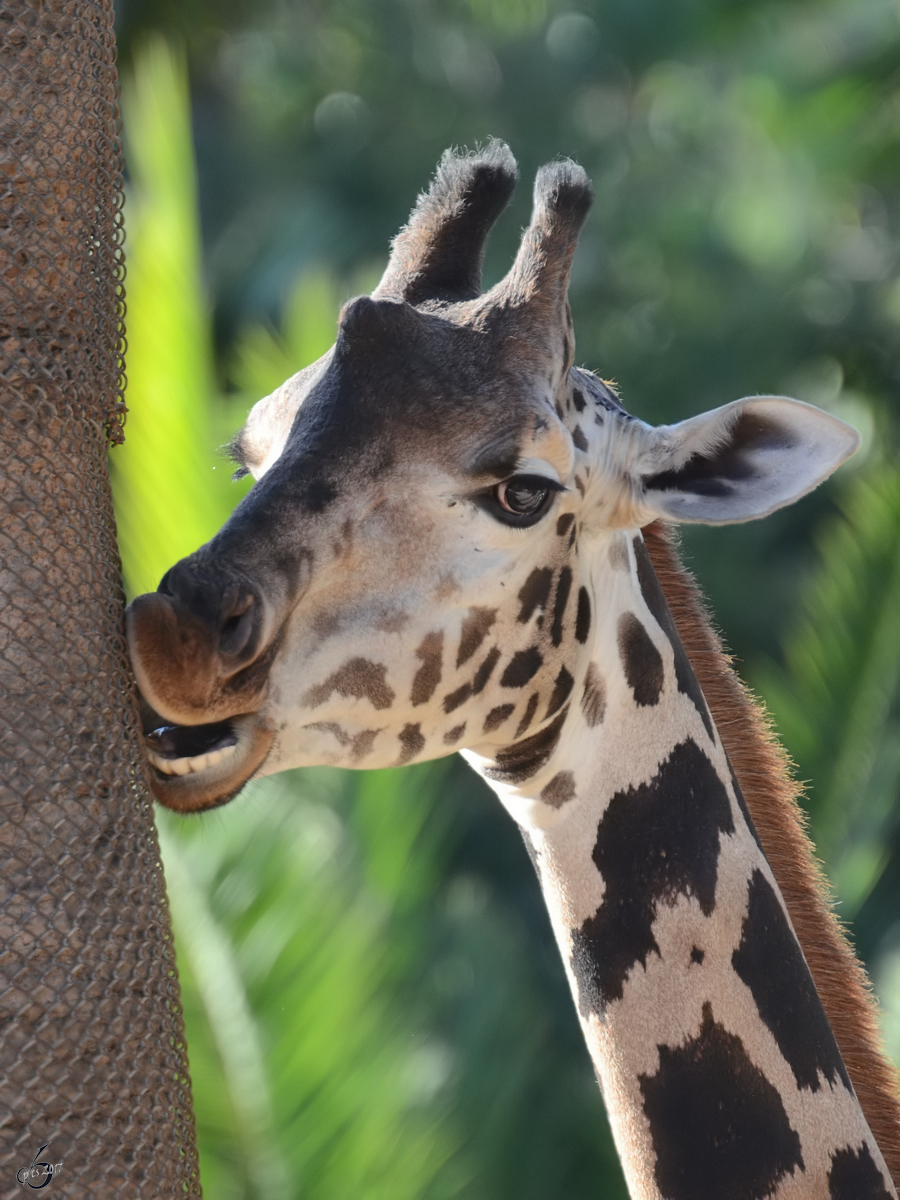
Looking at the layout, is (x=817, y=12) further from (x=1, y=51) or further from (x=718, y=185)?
(x=1, y=51)

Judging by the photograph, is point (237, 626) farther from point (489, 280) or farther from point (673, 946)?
point (489, 280)

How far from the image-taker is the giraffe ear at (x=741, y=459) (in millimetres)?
2326

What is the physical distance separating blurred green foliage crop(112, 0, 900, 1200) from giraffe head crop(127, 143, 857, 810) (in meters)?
0.68

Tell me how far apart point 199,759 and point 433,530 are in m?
0.53

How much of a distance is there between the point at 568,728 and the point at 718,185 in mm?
12220

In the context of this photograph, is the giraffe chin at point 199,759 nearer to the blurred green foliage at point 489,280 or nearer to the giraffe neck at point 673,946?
the giraffe neck at point 673,946

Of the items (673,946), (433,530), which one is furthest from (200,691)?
(673,946)

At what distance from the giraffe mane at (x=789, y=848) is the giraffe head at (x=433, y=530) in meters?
0.30

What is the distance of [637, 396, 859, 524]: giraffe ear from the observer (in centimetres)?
233

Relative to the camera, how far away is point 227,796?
2021 mm

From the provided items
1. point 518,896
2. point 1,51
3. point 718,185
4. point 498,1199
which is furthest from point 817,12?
point 1,51

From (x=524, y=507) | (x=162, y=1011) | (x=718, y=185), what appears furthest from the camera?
(x=718, y=185)
